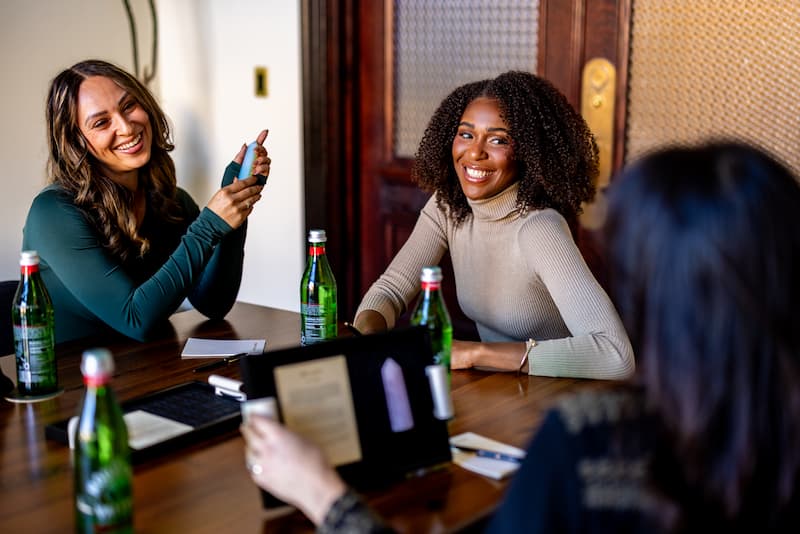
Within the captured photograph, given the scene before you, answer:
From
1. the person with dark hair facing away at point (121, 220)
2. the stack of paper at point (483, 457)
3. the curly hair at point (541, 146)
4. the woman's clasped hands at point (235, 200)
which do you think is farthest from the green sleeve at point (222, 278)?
the stack of paper at point (483, 457)

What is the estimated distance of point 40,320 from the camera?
1.47m

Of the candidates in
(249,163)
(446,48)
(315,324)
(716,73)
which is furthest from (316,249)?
(446,48)

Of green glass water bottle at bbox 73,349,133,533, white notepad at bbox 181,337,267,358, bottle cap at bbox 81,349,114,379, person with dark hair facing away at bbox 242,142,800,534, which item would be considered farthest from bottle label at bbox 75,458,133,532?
white notepad at bbox 181,337,267,358

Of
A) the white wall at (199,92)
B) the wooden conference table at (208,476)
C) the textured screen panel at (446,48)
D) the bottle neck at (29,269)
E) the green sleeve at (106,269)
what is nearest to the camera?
the wooden conference table at (208,476)

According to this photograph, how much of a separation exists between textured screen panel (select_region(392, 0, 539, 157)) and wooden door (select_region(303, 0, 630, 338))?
45 millimetres

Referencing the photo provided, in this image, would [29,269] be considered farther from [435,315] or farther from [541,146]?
[541,146]

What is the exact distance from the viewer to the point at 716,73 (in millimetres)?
2609

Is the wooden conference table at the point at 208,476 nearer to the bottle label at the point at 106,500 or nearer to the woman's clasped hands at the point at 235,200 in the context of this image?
the bottle label at the point at 106,500

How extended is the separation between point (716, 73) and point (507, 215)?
39.9 inches

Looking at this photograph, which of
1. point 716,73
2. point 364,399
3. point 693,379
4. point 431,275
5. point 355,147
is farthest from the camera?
point 355,147

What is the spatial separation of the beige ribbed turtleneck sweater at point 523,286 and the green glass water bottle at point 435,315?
0.21 metres

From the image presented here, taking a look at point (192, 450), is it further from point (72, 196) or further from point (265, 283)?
point (265, 283)

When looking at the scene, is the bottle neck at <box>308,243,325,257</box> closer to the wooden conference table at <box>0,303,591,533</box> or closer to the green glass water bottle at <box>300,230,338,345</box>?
the green glass water bottle at <box>300,230,338,345</box>

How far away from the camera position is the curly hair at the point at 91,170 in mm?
1979
